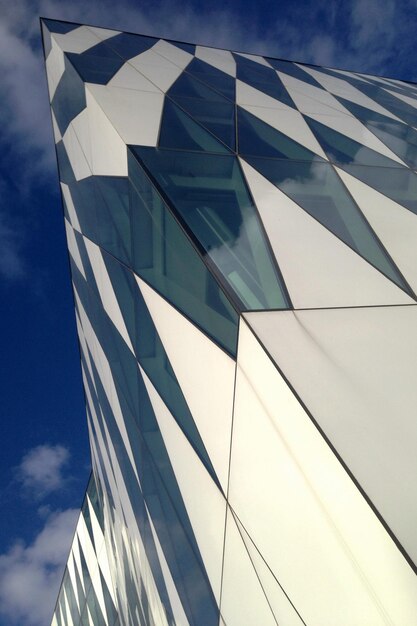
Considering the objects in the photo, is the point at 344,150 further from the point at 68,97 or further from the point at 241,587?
the point at 241,587

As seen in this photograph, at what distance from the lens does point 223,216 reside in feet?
16.3

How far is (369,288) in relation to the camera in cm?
441

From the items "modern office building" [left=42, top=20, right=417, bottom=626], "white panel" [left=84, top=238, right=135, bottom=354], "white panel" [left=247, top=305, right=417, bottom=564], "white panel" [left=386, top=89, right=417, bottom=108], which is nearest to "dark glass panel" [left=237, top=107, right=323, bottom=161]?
"modern office building" [left=42, top=20, right=417, bottom=626]

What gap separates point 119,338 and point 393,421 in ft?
Answer: 22.1

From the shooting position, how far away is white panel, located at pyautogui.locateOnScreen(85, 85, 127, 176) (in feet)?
20.9

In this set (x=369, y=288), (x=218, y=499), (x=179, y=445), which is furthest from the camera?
(x=179, y=445)

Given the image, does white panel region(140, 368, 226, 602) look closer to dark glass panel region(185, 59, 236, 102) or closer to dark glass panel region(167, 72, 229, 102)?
dark glass panel region(167, 72, 229, 102)

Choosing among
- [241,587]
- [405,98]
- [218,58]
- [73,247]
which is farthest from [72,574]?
[405,98]

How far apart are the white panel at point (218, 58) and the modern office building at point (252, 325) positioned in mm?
687

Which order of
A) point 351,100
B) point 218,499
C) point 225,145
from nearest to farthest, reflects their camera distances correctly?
point 218,499, point 225,145, point 351,100

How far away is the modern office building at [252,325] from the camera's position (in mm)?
2980

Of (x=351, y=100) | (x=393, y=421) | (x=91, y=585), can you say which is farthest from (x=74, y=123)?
(x=91, y=585)

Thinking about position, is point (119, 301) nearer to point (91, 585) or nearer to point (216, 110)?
point (216, 110)

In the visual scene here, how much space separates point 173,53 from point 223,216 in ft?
32.2
